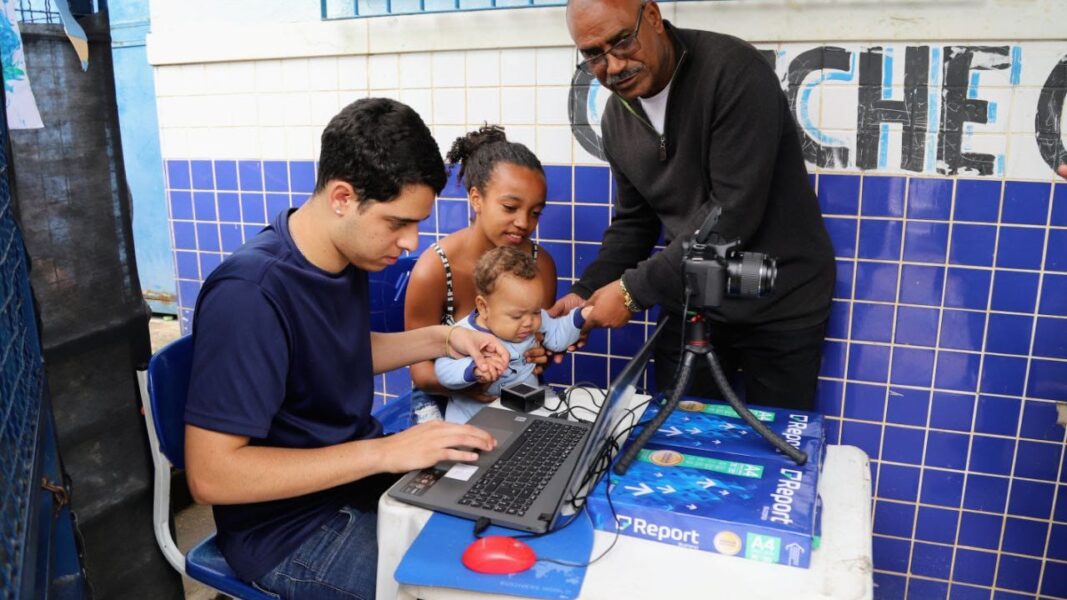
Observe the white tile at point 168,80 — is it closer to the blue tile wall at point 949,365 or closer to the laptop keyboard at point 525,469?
the blue tile wall at point 949,365

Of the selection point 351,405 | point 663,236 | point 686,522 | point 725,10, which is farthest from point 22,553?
point 725,10

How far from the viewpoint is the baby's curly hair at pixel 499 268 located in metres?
2.14

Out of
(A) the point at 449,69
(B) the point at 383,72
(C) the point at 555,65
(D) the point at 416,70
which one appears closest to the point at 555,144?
(C) the point at 555,65

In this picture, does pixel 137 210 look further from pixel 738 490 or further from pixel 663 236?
pixel 738 490

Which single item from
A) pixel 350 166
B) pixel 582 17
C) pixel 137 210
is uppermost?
pixel 582 17

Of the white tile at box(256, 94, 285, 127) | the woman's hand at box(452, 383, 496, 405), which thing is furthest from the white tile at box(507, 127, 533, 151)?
the woman's hand at box(452, 383, 496, 405)

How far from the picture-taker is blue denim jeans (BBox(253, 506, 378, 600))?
158 centimetres

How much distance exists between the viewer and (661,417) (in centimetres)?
152

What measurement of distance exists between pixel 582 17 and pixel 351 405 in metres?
1.13

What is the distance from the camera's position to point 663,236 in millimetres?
2879

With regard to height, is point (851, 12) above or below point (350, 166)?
above

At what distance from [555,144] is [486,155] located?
519 millimetres

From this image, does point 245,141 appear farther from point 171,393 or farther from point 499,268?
point 171,393

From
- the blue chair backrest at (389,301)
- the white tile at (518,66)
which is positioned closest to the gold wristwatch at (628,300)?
the blue chair backrest at (389,301)
